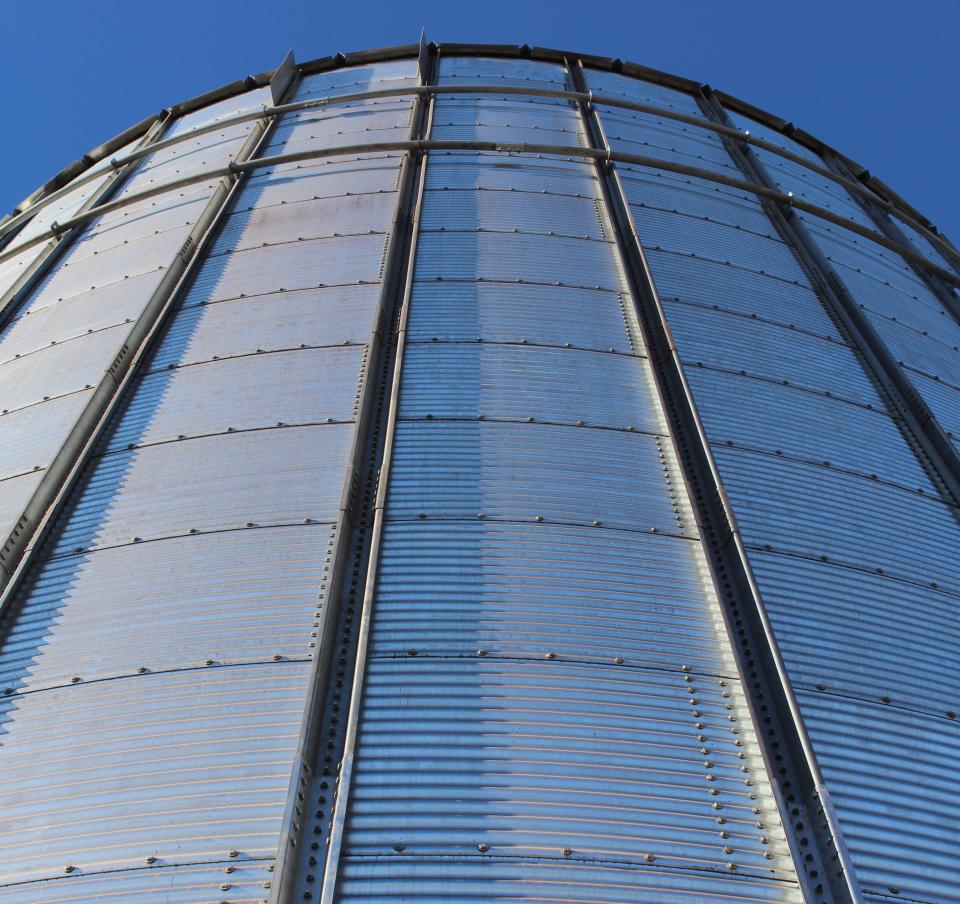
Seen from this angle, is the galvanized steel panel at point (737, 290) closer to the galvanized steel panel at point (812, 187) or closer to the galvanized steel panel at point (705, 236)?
the galvanized steel panel at point (705, 236)

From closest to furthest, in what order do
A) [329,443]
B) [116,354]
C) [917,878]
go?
[917,878]
[329,443]
[116,354]

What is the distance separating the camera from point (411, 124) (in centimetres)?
1568

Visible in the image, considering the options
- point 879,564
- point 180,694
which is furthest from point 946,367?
point 180,694

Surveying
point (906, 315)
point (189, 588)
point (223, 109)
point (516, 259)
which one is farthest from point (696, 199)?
point (223, 109)

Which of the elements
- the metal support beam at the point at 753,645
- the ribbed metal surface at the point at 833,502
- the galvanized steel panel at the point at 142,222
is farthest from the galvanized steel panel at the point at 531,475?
the galvanized steel panel at the point at 142,222

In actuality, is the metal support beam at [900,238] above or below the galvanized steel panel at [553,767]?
above

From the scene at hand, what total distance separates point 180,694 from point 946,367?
10.5 meters

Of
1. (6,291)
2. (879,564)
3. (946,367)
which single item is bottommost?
(879,564)

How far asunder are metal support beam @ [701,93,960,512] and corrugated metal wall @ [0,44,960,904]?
110 mm

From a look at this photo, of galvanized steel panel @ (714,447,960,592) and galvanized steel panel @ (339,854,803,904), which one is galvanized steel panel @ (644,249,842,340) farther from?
galvanized steel panel @ (339,854,803,904)

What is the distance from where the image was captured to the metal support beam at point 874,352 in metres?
9.36

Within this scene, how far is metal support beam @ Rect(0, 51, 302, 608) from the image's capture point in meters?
7.72

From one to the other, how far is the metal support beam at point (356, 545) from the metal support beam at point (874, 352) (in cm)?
586

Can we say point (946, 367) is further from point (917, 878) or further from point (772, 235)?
point (917, 878)
